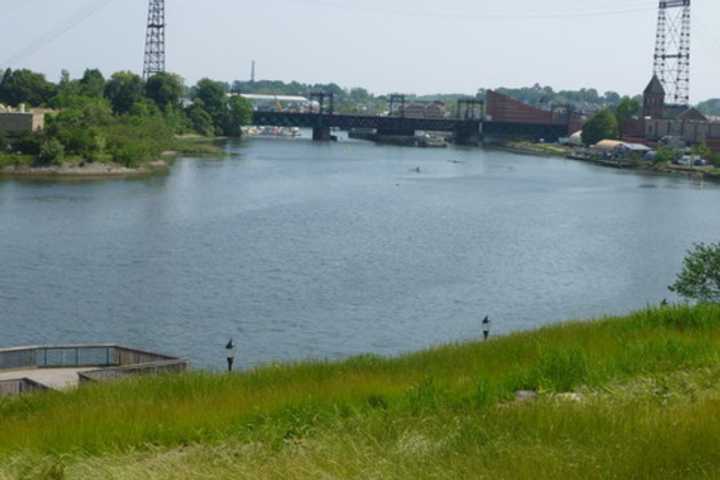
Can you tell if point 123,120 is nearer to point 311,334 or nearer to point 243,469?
point 311,334

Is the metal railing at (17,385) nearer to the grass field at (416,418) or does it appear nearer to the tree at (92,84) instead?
the grass field at (416,418)

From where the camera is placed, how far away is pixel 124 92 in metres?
43.2

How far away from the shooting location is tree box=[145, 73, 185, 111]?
1694 inches

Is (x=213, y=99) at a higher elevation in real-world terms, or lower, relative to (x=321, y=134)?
higher

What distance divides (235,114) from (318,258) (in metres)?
34.1

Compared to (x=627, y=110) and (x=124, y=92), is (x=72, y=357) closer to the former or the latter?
(x=124, y=92)

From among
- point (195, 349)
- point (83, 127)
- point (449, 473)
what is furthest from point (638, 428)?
point (83, 127)

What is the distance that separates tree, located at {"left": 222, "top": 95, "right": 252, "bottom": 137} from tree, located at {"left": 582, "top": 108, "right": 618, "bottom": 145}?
546 inches

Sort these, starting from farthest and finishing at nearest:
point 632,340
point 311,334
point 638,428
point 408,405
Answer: point 311,334, point 632,340, point 408,405, point 638,428

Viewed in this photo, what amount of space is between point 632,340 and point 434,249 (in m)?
11.1

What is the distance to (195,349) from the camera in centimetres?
934

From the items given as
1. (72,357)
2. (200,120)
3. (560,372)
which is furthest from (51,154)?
(560,372)

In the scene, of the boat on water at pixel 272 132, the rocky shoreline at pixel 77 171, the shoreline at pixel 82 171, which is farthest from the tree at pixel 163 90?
the rocky shoreline at pixel 77 171

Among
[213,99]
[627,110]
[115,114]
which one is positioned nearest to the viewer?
[115,114]
